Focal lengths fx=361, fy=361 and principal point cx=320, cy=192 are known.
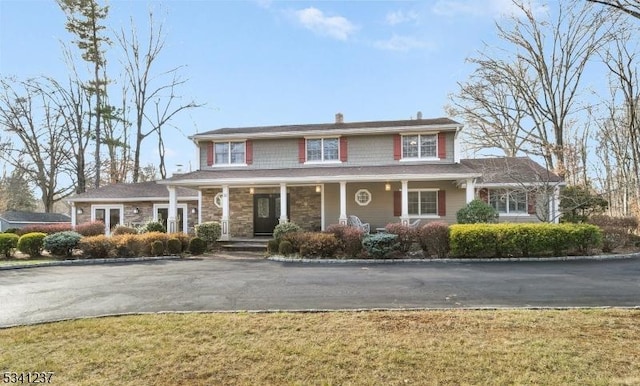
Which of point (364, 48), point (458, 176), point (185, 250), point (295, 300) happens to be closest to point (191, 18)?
point (364, 48)

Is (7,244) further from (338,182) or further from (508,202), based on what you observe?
(508,202)

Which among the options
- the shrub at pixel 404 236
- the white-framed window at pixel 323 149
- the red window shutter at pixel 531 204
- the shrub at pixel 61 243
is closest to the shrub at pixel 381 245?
the shrub at pixel 404 236

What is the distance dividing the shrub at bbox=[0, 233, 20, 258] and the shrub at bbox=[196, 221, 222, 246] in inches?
268

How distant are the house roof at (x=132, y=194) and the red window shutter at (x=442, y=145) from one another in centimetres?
1254

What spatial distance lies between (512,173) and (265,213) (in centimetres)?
1192

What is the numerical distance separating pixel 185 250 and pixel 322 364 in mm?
11565

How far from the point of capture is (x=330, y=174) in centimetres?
1552

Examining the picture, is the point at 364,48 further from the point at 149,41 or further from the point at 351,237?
the point at 149,41

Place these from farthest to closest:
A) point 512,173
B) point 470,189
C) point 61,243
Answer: point 512,173 < point 470,189 < point 61,243

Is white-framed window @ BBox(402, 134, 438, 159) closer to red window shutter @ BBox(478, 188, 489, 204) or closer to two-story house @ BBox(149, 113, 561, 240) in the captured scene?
two-story house @ BBox(149, 113, 561, 240)

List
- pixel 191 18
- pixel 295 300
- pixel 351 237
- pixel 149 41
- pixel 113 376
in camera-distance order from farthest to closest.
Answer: pixel 149 41 < pixel 191 18 < pixel 351 237 < pixel 295 300 < pixel 113 376

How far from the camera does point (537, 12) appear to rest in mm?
20219

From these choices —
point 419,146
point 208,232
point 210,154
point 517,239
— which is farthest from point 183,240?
point 517,239

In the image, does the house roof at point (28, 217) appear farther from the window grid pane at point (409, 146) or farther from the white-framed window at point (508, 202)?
the white-framed window at point (508, 202)
